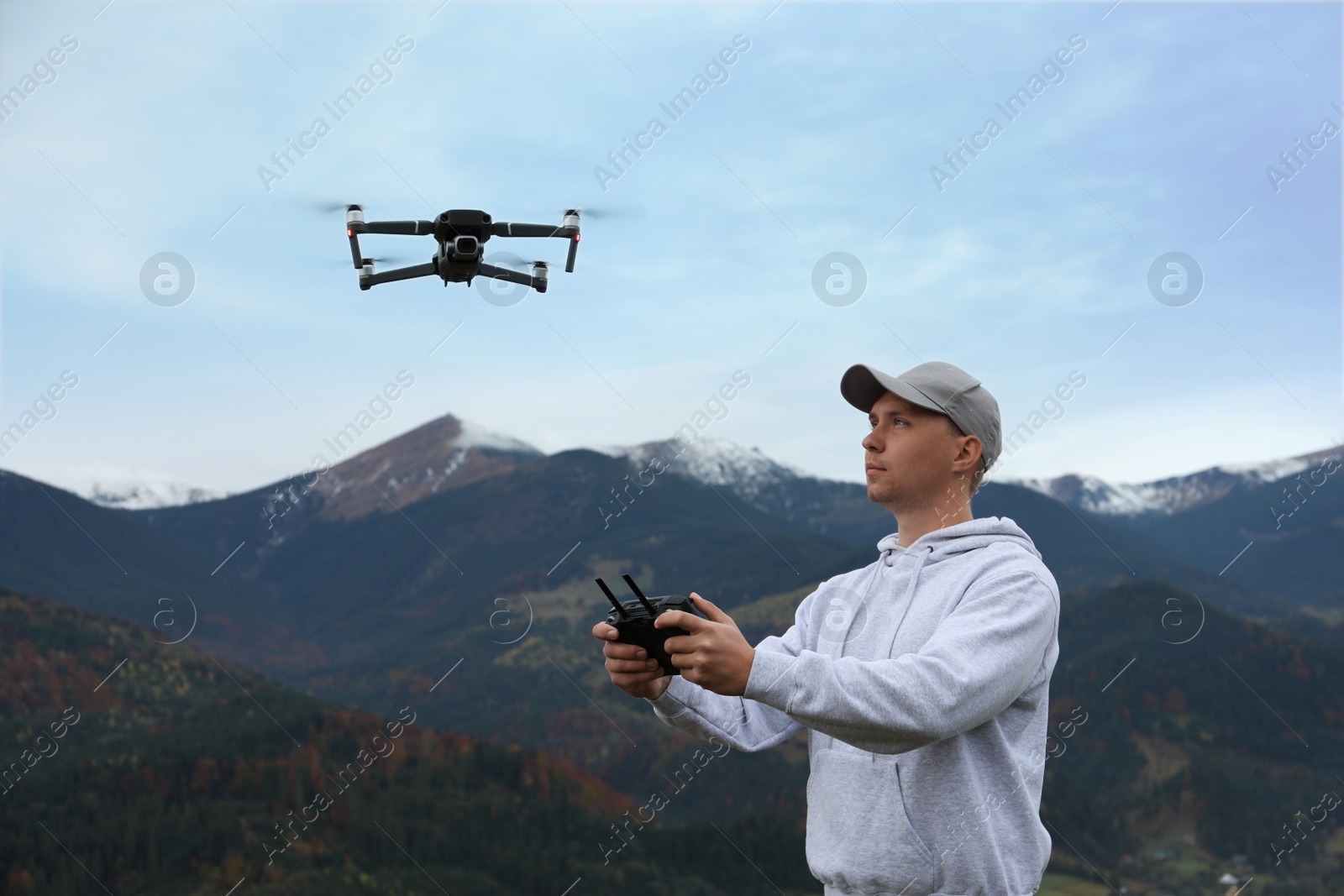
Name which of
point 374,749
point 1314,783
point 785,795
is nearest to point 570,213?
point 374,749

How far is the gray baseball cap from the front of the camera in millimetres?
3834

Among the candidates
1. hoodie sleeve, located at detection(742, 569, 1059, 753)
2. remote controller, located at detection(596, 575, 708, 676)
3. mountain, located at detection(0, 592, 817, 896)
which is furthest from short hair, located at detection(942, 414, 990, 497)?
mountain, located at detection(0, 592, 817, 896)

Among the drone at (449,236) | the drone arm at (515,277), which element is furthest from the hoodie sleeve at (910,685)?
the drone arm at (515,277)

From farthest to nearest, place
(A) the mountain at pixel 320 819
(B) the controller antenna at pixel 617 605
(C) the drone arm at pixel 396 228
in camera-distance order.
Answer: (A) the mountain at pixel 320 819, (C) the drone arm at pixel 396 228, (B) the controller antenna at pixel 617 605

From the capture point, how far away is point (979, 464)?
397 centimetres

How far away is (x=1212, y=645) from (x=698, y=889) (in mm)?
88007

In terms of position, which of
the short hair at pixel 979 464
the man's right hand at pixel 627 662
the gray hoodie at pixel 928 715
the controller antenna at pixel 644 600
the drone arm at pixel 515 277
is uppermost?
the drone arm at pixel 515 277

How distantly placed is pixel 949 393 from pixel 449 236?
6.61 meters

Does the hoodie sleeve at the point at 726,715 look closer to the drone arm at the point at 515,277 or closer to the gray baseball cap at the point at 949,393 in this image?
the gray baseball cap at the point at 949,393

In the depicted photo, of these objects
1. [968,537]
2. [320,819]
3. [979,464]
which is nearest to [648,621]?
[968,537]

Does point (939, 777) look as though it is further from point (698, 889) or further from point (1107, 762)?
point (1107, 762)

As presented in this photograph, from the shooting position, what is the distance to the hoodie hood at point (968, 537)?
3729 millimetres

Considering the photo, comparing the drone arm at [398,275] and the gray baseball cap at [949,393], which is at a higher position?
the drone arm at [398,275]

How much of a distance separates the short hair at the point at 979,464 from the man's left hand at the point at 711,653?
4.04 feet
